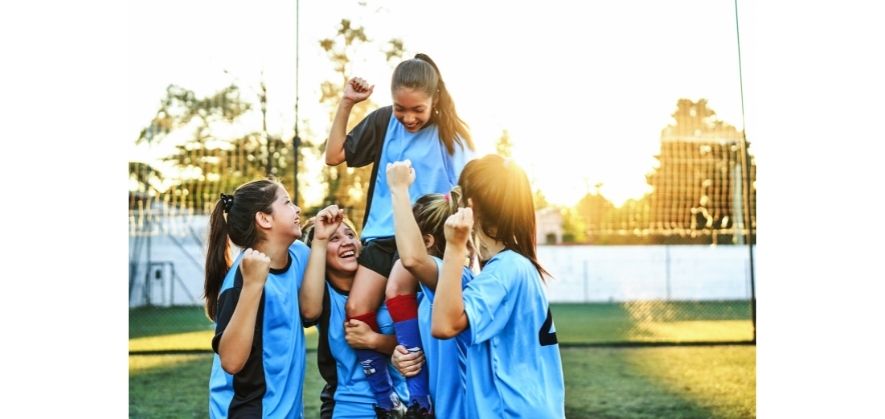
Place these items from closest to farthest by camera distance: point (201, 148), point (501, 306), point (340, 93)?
point (501, 306)
point (340, 93)
point (201, 148)

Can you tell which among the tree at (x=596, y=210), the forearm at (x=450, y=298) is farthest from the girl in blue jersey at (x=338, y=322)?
the tree at (x=596, y=210)

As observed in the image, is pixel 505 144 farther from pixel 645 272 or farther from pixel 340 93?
pixel 645 272

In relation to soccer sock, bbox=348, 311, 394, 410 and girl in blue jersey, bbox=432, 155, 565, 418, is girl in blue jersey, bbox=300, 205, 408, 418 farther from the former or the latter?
girl in blue jersey, bbox=432, 155, 565, 418

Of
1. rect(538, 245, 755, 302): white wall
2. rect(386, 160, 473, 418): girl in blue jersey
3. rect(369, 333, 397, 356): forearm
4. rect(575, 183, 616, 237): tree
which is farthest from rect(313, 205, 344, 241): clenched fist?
rect(538, 245, 755, 302): white wall

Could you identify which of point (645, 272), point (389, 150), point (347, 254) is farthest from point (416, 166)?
point (645, 272)

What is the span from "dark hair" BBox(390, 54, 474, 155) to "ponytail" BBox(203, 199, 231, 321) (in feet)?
2.04

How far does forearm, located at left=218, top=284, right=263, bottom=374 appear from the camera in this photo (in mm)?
2418

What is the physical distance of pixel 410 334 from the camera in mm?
2594

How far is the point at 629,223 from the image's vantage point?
10.6 metres

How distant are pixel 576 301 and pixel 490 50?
782 cm

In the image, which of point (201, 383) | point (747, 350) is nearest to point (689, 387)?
point (747, 350)

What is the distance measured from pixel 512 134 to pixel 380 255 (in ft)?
22.0
